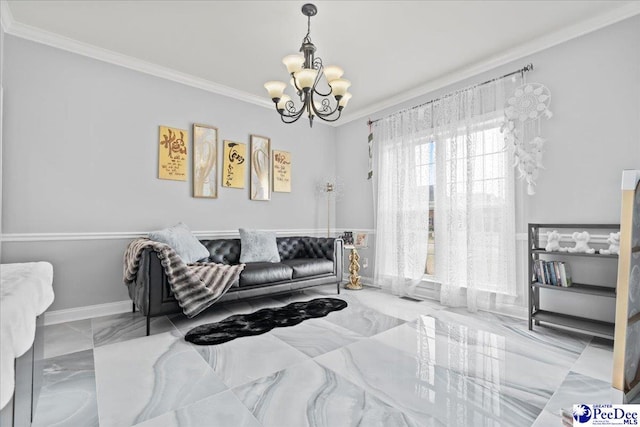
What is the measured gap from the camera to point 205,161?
3.95 meters

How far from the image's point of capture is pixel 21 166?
9.44ft

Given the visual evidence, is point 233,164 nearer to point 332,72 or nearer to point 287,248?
point 287,248

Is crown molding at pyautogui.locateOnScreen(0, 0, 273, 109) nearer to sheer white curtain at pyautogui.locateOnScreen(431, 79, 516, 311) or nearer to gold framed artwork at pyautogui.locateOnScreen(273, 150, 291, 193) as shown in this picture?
gold framed artwork at pyautogui.locateOnScreen(273, 150, 291, 193)

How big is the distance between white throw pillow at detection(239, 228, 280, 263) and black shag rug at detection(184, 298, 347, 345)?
2.26 feet

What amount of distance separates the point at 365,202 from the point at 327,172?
905 millimetres

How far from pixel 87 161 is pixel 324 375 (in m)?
3.15

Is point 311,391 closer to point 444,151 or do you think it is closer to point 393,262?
point 393,262

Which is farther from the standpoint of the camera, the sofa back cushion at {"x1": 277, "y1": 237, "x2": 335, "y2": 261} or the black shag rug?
the sofa back cushion at {"x1": 277, "y1": 237, "x2": 335, "y2": 261}

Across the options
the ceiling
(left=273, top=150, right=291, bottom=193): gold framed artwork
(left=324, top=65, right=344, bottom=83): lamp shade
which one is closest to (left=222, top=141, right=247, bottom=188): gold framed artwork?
(left=273, top=150, right=291, bottom=193): gold framed artwork

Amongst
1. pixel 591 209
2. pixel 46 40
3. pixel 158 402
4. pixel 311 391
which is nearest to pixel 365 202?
pixel 591 209

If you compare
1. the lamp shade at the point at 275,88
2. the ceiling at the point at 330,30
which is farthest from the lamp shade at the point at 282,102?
the ceiling at the point at 330,30

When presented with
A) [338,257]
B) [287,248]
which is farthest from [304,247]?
[338,257]

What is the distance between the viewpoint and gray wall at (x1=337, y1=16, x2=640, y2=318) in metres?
2.62

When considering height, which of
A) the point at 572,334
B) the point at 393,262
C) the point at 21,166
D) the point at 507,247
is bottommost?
the point at 572,334
